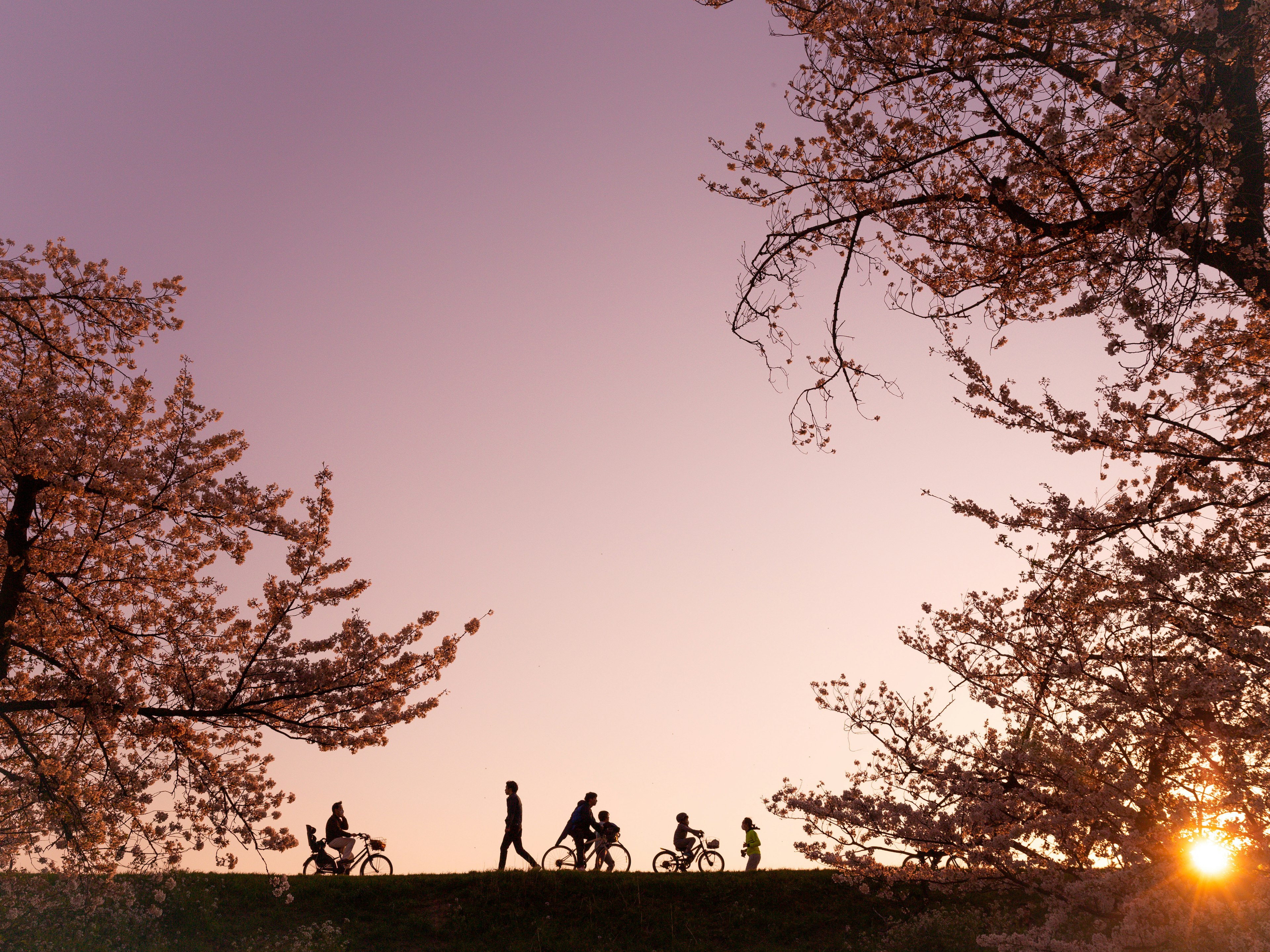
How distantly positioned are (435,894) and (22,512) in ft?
29.5

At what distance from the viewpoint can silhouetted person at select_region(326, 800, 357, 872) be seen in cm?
1590

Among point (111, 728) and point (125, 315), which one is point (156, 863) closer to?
point (111, 728)

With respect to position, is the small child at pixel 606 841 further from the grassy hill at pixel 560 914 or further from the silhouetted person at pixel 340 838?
the silhouetted person at pixel 340 838

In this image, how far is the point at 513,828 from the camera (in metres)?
14.6

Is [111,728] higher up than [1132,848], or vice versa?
[111,728]

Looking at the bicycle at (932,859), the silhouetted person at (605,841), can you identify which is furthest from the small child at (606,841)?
the bicycle at (932,859)

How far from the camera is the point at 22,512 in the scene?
9484mm

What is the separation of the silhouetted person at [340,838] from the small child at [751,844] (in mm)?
7705

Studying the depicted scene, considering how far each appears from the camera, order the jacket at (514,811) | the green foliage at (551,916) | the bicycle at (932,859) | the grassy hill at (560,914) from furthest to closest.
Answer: the jacket at (514,811), the grassy hill at (560,914), the green foliage at (551,916), the bicycle at (932,859)

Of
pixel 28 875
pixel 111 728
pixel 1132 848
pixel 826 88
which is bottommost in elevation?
pixel 28 875

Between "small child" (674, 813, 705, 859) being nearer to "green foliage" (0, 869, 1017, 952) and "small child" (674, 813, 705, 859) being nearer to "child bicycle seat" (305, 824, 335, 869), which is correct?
"green foliage" (0, 869, 1017, 952)

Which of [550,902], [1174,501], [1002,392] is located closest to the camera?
[1174,501]

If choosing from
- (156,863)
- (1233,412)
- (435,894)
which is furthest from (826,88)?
(435,894)

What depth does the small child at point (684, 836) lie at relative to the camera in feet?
53.9
